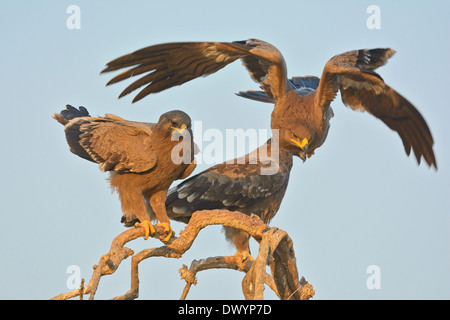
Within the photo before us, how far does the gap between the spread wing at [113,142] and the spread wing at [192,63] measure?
24 cm

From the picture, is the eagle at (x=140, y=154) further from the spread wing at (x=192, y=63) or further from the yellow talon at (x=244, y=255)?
the yellow talon at (x=244, y=255)

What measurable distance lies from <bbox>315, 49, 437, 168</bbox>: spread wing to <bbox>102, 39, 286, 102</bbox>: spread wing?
0.44 m

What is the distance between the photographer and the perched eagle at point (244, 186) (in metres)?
5.80

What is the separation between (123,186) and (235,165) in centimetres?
139

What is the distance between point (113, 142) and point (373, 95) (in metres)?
2.19

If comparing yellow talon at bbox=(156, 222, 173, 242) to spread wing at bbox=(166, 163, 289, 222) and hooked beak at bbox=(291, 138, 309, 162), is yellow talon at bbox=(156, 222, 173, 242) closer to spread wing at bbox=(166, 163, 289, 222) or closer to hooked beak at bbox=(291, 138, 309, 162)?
spread wing at bbox=(166, 163, 289, 222)

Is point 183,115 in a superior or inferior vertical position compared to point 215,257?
superior

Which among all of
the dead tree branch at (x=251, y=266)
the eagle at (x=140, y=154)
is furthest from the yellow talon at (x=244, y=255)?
the eagle at (x=140, y=154)

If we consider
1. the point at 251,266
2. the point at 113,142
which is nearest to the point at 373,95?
the point at 251,266

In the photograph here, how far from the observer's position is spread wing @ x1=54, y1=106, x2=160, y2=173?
487cm

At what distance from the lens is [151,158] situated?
15.9ft

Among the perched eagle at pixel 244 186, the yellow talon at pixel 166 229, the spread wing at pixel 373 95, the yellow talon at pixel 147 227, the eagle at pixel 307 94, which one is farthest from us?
the perched eagle at pixel 244 186

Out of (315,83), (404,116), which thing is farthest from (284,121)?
(315,83)
